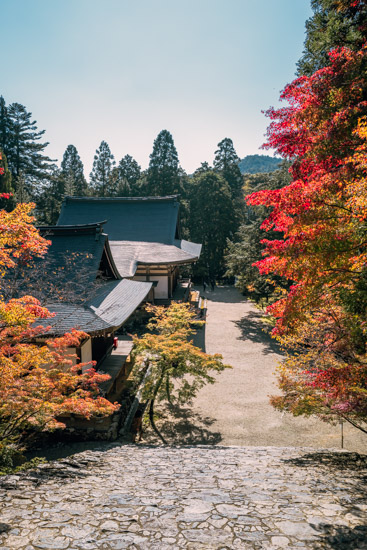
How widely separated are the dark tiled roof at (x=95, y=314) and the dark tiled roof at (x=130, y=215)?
44.1 ft

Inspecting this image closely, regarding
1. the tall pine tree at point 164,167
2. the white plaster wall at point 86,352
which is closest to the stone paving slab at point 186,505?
the white plaster wall at point 86,352

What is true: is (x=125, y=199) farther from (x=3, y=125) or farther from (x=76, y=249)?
(x=3, y=125)

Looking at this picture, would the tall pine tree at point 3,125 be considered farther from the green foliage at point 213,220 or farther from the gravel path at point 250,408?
the gravel path at point 250,408

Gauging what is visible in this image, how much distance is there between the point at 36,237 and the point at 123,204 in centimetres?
2391

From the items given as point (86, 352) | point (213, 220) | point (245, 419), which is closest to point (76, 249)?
point (86, 352)

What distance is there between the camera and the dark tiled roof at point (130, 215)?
25797mm

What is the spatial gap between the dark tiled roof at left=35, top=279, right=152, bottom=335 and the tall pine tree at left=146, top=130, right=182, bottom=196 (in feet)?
106

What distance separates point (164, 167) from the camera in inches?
1674

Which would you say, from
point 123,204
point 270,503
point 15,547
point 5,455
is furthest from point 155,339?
point 123,204

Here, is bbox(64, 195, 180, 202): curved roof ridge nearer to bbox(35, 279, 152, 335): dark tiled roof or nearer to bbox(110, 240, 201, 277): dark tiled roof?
bbox(110, 240, 201, 277): dark tiled roof

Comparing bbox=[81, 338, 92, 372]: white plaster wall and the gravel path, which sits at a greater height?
bbox=[81, 338, 92, 372]: white plaster wall

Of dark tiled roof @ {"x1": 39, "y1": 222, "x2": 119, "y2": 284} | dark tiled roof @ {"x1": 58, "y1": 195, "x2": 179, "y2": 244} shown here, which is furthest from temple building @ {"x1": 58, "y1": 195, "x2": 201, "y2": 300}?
dark tiled roof @ {"x1": 39, "y1": 222, "x2": 119, "y2": 284}

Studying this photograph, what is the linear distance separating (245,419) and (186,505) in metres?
6.41

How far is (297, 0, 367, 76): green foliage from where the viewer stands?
22.0 ft
